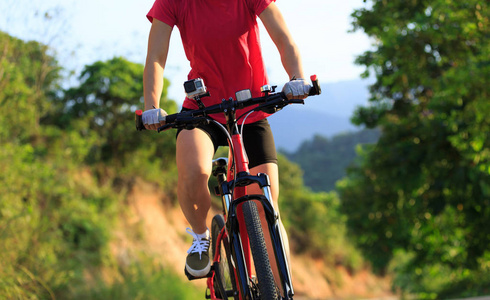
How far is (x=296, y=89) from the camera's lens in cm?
260

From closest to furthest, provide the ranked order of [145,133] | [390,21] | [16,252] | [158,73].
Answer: [158,73] → [16,252] → [390,21] → [145,133]

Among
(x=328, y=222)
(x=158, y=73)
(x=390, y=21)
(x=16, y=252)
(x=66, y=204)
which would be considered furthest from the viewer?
(x=328, y=222)

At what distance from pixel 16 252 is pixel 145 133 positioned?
38.0 ft

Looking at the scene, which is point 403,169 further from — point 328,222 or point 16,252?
point 328,222

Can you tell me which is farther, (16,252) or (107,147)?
(107,147)

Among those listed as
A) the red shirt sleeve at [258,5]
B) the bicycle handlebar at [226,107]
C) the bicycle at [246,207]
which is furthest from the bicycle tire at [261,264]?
the red shirt sleeve at [258,5]

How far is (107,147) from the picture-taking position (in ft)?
57.8

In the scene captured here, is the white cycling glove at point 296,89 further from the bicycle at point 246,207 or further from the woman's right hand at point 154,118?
the woman's right hand at point 154,118

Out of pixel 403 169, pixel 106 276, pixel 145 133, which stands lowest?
pixel 106 276

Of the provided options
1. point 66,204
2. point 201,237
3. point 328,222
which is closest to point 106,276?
point 66,204

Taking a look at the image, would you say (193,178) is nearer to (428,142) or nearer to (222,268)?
(222,268)

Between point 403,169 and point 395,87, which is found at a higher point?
point 395,87

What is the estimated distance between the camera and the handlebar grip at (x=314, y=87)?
2.61 meters

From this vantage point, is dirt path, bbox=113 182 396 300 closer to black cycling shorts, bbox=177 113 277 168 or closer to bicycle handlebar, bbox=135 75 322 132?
black cycling shorts, bbox=177 113 277 168
